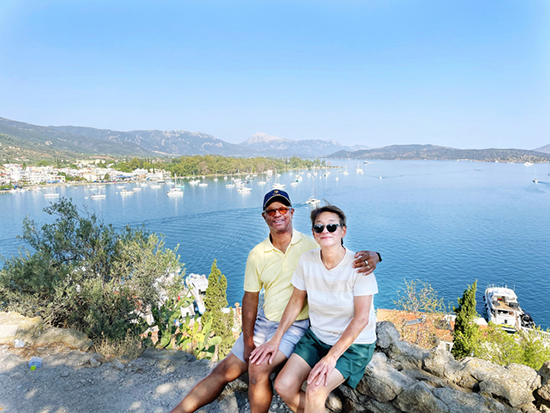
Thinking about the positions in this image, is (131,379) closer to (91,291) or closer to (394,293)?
(91,291)

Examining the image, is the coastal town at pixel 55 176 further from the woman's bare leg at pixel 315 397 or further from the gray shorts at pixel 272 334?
the woman's bare leg at pixel 315 397

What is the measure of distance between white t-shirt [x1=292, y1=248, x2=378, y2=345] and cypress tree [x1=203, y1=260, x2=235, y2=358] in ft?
38.8

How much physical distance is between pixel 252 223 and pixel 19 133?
198 metres

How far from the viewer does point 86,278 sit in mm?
5914

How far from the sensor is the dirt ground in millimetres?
3236

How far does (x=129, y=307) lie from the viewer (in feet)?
18.5

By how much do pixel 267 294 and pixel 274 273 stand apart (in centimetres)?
18

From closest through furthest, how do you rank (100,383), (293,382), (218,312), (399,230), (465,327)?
(293,382) → (100,383) → (465,327) → (218,312) → (399,230)

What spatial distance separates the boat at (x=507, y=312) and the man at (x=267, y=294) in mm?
20932

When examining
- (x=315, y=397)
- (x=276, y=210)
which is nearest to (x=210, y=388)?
(x=315, y=397)

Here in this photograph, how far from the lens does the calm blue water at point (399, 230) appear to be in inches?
954

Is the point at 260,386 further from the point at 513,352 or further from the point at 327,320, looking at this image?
the point at 513,352

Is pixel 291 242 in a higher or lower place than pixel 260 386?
higher

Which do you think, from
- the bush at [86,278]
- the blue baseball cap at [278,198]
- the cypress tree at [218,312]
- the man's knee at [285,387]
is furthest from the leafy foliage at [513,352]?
the blue baseball cap at [278,198]
